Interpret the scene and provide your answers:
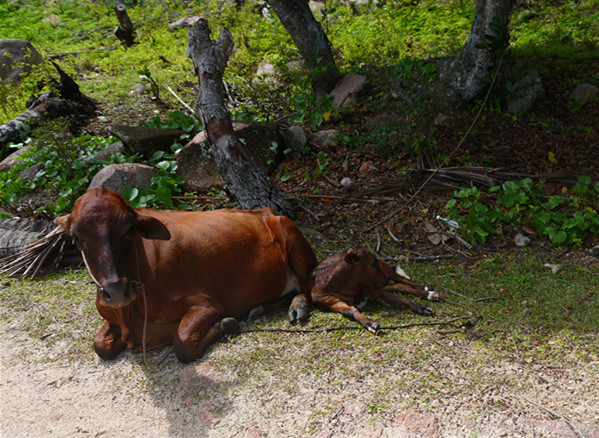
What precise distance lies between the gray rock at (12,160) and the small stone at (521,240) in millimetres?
7304

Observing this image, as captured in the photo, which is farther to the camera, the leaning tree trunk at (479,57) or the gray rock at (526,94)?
the gray rock at (526,94)

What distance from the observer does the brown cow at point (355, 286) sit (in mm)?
4328

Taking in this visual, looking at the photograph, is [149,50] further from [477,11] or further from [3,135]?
[477,11]

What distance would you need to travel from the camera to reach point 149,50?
13383 millimetres

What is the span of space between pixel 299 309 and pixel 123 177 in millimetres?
3456

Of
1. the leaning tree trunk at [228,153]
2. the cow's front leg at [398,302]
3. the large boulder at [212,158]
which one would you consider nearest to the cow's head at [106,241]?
the cow's front leg at [398,302]

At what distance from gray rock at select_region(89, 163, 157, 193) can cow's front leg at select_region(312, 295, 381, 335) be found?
339 cm

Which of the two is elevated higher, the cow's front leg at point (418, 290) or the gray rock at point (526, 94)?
the gray rock at point (526, 94)

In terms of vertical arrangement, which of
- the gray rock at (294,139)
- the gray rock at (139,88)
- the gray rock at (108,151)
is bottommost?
the gray rock at (294,139)

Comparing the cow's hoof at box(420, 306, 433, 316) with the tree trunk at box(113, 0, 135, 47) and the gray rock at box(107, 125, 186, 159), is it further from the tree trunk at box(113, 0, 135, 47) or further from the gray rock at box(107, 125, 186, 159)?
the tree trunk at box(113, 0, 135, 47)

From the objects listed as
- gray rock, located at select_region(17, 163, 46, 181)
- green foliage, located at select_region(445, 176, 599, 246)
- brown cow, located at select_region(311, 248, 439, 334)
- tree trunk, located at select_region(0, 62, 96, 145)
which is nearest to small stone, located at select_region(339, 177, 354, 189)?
green foliage, located at select_region(445, 176, 599, 246)

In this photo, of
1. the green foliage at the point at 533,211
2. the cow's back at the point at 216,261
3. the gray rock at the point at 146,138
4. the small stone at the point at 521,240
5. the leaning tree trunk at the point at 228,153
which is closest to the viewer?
the cow's back at the point at 216,261

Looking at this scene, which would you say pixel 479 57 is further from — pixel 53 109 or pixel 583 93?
pixel 53 109

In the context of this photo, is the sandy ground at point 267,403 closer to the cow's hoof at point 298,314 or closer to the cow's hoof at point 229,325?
the cow's hoof at point 229,325
